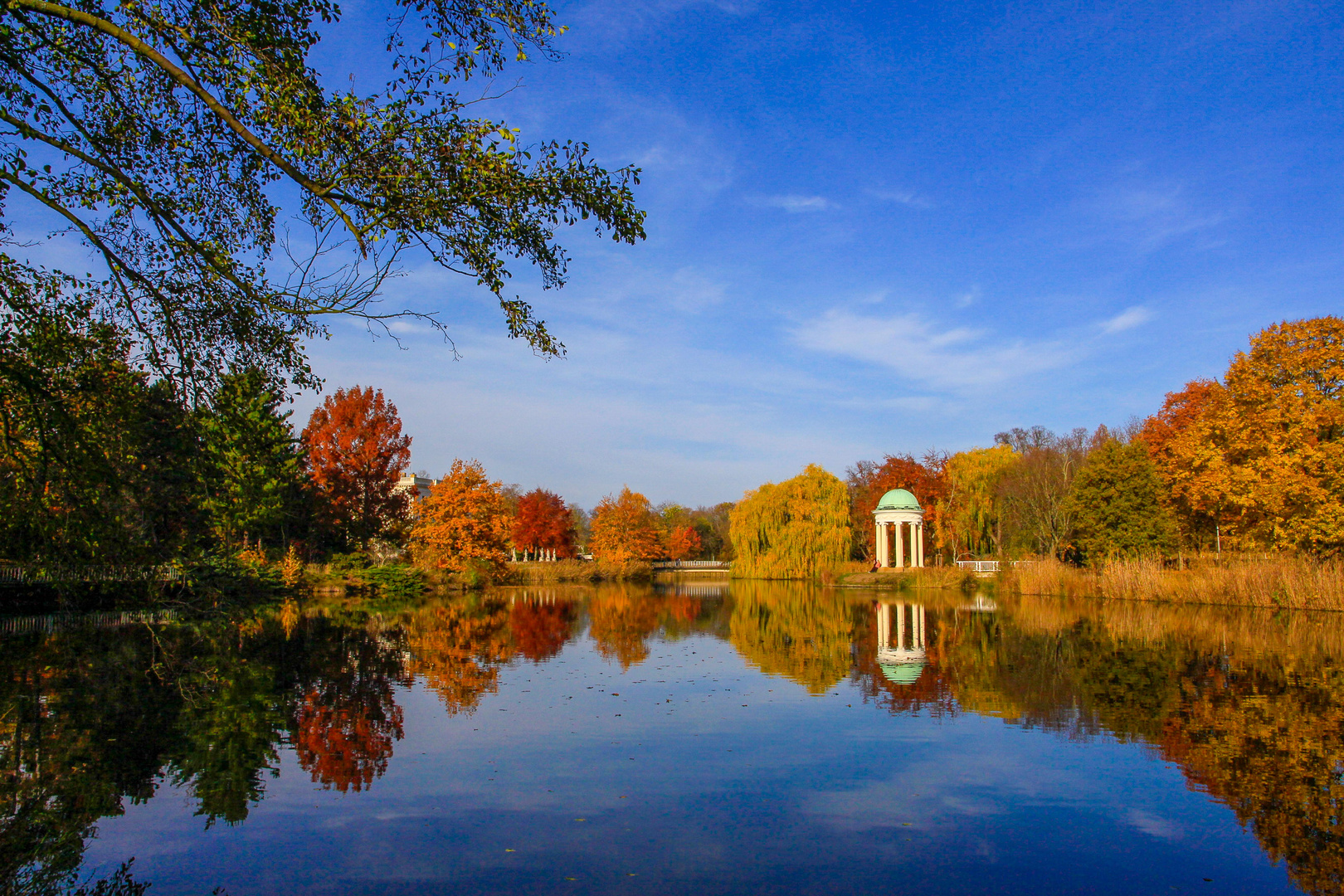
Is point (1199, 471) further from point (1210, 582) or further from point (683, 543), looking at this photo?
point (683, 543)

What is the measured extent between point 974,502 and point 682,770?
39017 millimetres

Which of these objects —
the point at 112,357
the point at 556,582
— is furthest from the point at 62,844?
the point at 556,582

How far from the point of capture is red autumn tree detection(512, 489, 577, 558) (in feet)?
192

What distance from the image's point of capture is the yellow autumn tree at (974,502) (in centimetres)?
4278

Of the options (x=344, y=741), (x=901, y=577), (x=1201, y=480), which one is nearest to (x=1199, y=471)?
(x=1201, y=480)

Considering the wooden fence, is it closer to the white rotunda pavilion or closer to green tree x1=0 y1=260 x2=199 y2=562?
green tree x1=0 y1=260 x2=199 y2=562

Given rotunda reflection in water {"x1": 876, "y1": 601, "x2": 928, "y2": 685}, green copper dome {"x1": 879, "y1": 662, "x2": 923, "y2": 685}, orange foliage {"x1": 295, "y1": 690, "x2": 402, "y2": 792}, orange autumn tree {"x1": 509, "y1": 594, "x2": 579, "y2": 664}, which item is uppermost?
rotunda reflection in water {"x1": 876, "y1": 601, "x2": 928, "y2": 685}

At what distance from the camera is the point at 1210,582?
24094mm

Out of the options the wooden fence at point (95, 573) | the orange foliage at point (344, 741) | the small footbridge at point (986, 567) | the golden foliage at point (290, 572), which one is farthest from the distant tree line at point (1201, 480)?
the golden foliage at point (290, 572)

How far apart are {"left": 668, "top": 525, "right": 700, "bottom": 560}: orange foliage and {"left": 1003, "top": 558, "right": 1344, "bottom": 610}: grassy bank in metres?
44.7

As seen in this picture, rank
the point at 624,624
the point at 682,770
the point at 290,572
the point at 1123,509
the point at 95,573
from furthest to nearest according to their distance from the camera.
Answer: the point at 290,572 → the point at 1123,509 → the point at 624,624 → the point at 682,770 → the point at 95,573

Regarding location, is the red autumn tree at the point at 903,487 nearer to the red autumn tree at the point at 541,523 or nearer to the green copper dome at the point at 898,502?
the green copper dome at the point at 898,502

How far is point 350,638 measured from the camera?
56.5 feet

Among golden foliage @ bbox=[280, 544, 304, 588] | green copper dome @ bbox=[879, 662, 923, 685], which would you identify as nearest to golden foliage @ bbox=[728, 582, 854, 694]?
green copper dome @ bbox=[879, 662, 923, 685]
